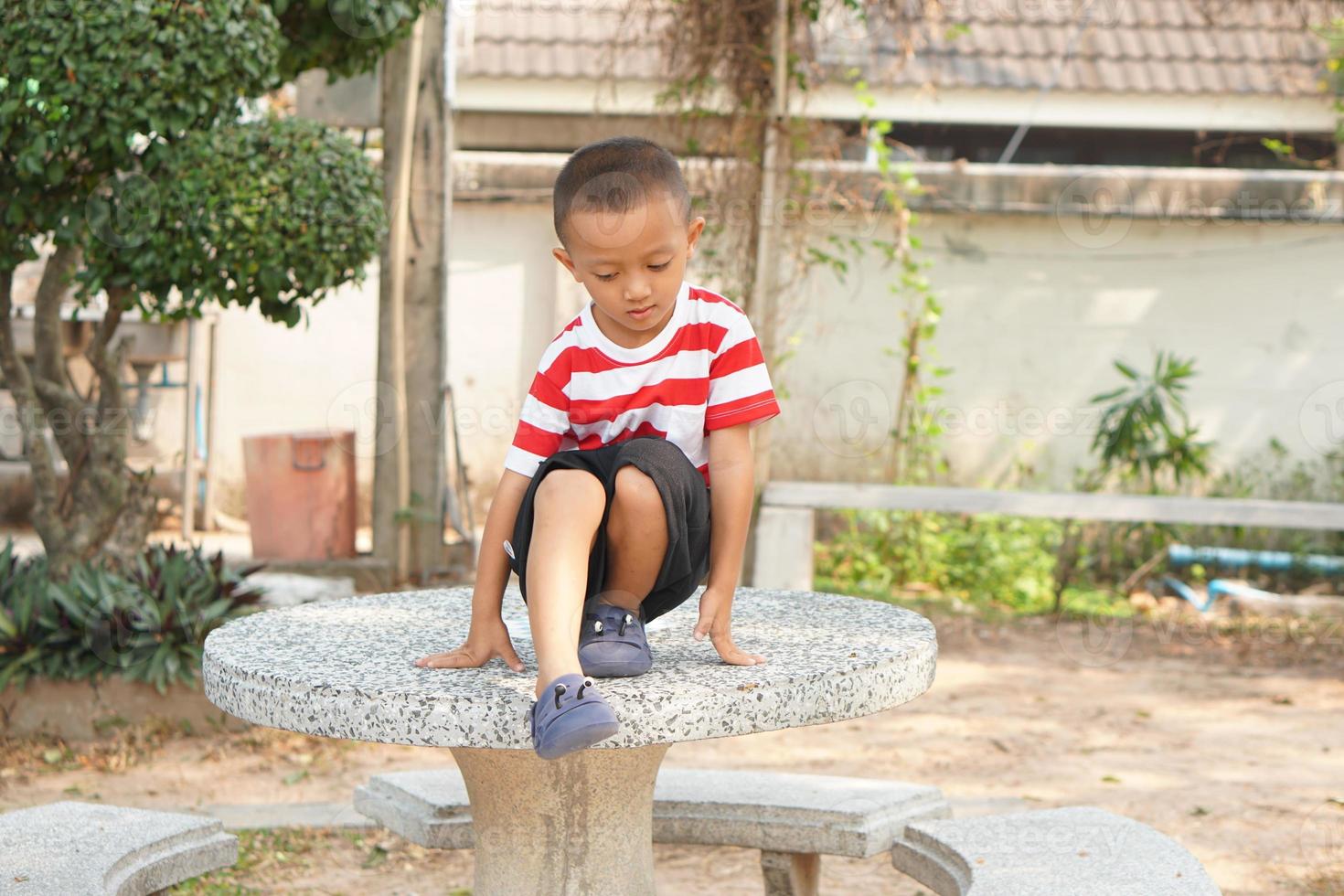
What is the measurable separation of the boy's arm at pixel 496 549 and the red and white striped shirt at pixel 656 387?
32mm

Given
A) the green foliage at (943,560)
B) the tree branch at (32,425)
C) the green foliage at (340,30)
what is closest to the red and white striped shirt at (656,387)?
the green foliage at (340,30)

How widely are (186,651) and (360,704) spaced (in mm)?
3209

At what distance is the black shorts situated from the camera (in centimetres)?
218

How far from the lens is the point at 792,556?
6.56m

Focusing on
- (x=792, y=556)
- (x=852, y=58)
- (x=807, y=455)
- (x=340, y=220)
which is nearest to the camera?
(x=340, y=220)

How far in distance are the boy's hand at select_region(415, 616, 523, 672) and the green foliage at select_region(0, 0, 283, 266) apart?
8.59ft

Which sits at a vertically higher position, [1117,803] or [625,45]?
[625,45]

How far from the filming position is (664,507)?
2.17 metres

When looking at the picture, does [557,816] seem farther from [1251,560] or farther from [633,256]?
[1251,560]

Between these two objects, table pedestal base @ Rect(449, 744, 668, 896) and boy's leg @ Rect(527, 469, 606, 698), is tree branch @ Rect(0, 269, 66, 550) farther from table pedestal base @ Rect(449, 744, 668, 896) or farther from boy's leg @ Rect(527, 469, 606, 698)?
boy's leg @ Rect(527, 469, 606, 698)

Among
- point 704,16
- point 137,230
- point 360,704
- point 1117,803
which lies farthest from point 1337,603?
point 360,704

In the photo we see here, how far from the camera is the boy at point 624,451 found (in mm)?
2115

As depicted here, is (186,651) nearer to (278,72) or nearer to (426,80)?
(278,72)

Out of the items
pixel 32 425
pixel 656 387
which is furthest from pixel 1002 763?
pixel 32 425
